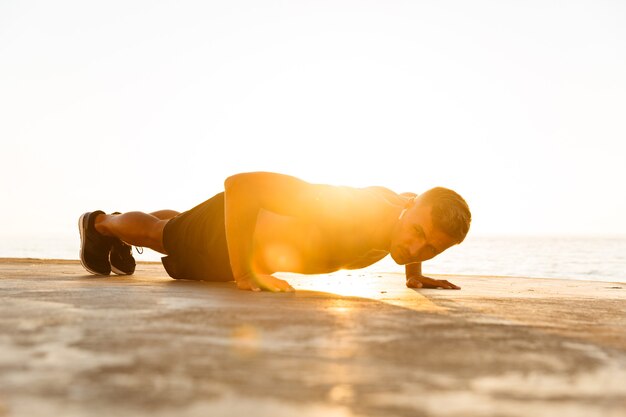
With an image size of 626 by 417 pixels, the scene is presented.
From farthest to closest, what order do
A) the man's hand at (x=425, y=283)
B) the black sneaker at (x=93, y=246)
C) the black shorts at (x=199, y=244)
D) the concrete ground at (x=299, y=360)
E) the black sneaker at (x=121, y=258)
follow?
the black sneaker at (x=121, y=258) < the black sneaker at (x=93, y=246) < the man's hand at (x=425, y=283) < the black shorts at (x=199, y=244) < the concrete ground at (x=299, y=360)

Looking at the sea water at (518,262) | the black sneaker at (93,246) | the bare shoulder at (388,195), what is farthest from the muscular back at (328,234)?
the sea water at (518,262)

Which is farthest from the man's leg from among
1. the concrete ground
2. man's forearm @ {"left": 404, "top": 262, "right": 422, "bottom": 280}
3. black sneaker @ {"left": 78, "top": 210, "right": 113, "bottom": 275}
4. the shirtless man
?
the concrete ground

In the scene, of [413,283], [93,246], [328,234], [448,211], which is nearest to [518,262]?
[413,283]

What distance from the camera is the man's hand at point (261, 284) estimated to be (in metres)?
3.46

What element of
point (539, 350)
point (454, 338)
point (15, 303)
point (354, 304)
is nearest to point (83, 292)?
point (15, 303)

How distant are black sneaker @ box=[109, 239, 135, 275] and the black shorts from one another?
0.49 m

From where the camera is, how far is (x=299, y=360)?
4.92ft

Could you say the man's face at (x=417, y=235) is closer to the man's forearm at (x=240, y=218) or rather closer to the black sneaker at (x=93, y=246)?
the man's forearm at (x=240, y=218)

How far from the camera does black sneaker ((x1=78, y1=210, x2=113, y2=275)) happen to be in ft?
15.3

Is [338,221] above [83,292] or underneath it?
above

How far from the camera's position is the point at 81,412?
1.03 metres

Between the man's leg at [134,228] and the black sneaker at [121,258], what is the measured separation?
0.18 metres

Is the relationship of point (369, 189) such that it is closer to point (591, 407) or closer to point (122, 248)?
point (122, 248)

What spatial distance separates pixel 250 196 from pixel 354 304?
0.85 m
